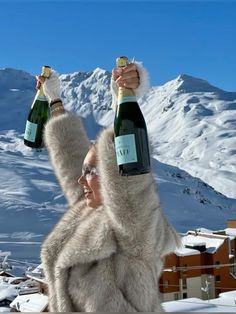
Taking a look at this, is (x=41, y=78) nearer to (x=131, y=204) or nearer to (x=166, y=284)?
(x=131, y=204)

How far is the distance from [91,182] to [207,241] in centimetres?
1804

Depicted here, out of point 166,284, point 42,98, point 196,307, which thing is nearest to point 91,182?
point 42,98

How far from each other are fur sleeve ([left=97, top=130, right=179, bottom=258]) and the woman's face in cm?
14

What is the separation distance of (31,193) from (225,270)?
6242 centimetres

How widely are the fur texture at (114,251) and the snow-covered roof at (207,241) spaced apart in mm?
16960

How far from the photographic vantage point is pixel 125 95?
200 centimetres

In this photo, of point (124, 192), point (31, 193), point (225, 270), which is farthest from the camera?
point (31, 193)

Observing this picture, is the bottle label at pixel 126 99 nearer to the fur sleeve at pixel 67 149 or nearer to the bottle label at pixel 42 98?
the fur sleeve at pixel 67 149

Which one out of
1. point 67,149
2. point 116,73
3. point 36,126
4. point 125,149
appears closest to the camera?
point 125,149

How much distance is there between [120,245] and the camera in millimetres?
2014

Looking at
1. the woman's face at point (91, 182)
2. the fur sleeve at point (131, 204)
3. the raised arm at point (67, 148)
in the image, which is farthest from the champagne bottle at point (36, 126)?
the fur sleeve at point (131, 204)

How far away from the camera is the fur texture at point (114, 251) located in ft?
6.39

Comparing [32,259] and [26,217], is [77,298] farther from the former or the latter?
[26,217]

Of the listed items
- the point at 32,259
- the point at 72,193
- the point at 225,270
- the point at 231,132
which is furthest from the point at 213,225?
the point at 231,132
